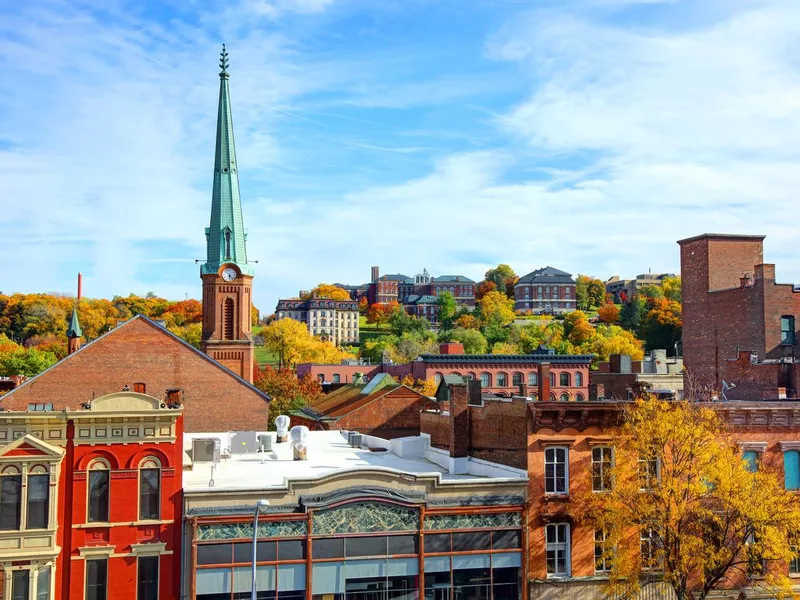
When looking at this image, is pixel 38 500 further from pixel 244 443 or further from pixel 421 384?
pixel 421 384

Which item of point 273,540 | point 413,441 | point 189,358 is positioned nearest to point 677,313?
point 189,358

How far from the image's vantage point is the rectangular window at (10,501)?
28.0 metres

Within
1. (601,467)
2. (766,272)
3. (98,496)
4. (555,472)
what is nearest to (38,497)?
(98,496)

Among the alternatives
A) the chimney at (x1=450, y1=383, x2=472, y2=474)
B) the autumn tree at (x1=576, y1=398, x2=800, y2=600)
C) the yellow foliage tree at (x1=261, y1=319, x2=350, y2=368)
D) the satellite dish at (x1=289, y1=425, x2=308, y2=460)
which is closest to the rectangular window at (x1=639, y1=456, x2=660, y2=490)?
the autumn tree at (x1=576, y1=398, x2=800, y2=600)

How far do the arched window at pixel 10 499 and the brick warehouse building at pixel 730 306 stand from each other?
42.4 m

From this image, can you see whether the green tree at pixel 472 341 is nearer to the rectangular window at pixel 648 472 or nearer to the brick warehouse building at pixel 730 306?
the brick warehouse building at pixel 730 306

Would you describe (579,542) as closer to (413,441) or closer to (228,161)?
(413,441)

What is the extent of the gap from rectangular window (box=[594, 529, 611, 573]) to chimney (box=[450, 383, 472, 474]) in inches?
245

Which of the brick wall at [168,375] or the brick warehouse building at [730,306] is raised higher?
the brick warehouse building at [730,306]

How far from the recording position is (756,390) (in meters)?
44.7

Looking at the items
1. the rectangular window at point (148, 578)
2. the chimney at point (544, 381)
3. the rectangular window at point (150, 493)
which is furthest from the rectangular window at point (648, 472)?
the rectangular window at point (148, 578)

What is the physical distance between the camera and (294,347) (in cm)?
14075

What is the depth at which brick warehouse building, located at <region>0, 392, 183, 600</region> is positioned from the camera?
28062 millimetres

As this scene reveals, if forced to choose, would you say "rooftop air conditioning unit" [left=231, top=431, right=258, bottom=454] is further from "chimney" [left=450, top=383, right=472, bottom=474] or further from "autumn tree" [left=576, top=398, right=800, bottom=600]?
"autumn tree" [left=576, top=398, right=800, bottom=600]
